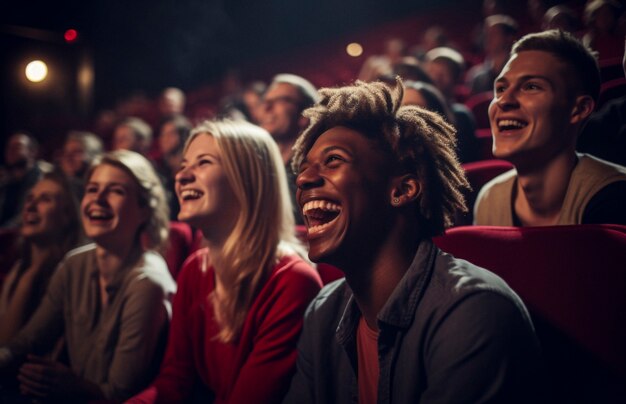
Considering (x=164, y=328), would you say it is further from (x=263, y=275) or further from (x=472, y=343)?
(x=472, y=343)

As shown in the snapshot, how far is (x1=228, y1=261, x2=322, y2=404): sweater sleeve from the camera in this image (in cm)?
80

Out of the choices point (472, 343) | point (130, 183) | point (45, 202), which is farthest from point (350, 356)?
point (45, 202)

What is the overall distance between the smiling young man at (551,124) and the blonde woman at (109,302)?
691 mm

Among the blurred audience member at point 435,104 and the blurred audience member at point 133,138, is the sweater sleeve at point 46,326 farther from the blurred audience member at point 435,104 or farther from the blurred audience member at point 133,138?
the blurred audience member at point 133,138

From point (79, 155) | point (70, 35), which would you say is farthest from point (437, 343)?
point (70, 35)

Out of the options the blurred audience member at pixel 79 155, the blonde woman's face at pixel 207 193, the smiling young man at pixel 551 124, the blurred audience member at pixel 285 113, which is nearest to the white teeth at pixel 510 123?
the smiling young man at pixel 551 124

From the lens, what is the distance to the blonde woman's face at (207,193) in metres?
0.95

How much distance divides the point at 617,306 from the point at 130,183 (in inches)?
36.2

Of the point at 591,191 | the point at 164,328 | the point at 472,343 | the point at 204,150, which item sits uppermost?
the point at 204,150

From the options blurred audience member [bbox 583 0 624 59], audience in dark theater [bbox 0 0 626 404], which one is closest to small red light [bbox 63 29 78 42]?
audience in dark theater [bbox 0 0 626 404]

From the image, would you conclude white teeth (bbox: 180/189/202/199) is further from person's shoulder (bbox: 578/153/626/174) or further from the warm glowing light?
the warm glowing light

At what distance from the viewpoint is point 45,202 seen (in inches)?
53.2

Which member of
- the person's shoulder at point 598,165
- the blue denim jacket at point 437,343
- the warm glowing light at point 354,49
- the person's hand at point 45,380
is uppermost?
the warm glowing light at point 354,49

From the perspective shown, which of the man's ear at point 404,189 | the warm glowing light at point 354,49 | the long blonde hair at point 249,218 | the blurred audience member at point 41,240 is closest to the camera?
the man's ear at point 404,189
